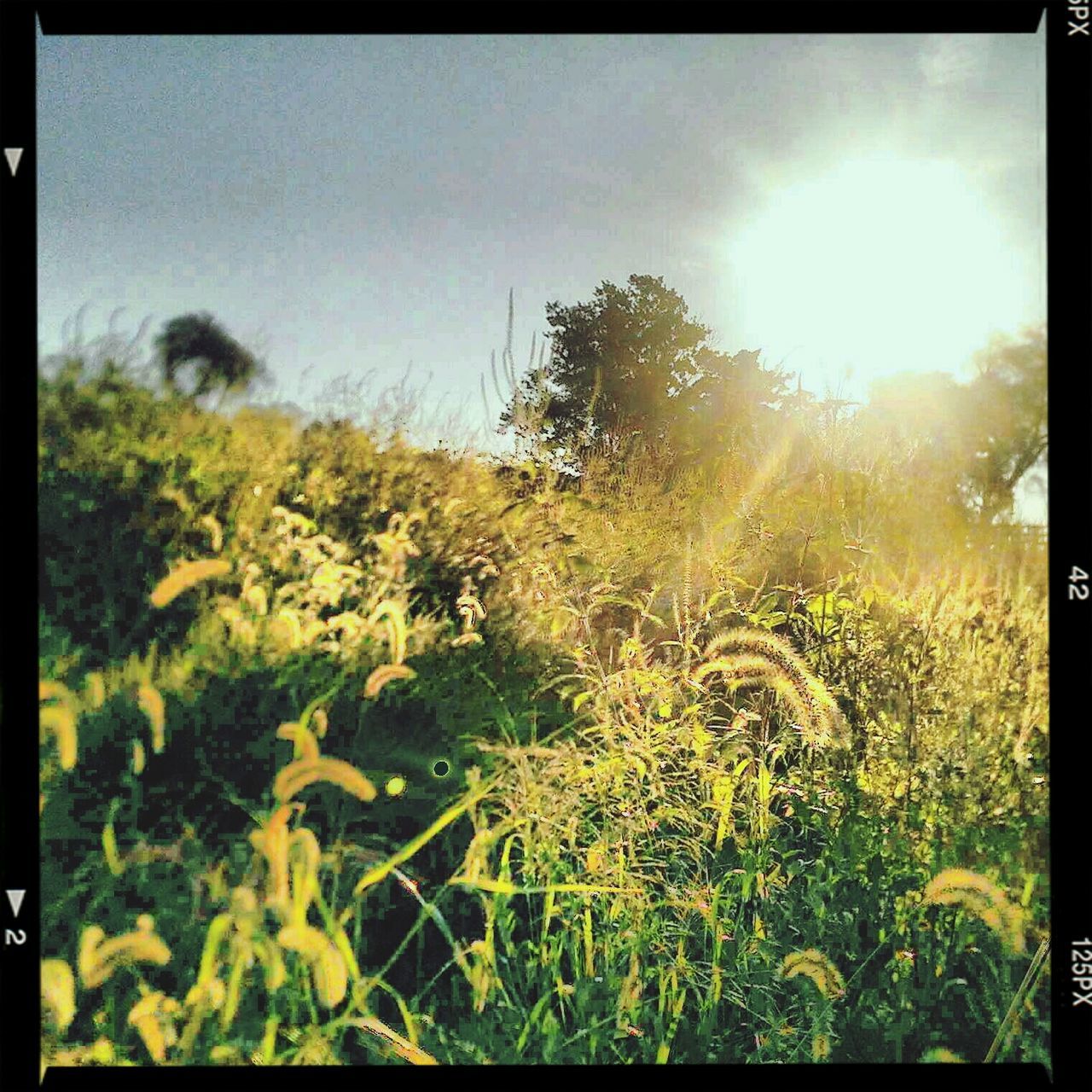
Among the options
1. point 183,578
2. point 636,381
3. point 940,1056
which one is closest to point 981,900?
point 940,1056

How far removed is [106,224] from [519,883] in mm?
1959

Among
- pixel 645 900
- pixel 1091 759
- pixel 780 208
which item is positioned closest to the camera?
pixel 1091 759

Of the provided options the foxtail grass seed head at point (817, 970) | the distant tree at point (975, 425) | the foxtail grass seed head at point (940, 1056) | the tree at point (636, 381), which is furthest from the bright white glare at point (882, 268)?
the foxtail grass seed head at point (940, 1056)

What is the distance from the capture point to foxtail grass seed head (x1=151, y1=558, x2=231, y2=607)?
204 centimetres

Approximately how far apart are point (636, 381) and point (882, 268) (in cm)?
70

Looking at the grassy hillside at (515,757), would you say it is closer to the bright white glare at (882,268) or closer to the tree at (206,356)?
the tree at (206,356)

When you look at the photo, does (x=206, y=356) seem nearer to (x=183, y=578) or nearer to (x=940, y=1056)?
(x=183, y=578)

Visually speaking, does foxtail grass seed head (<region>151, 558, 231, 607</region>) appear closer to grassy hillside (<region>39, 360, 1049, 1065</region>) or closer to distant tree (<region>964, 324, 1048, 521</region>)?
grassy hillside (<region>39, 360, 1049, 1065</region>)

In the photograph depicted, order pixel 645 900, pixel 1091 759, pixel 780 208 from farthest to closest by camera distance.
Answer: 1. pixel 780 208
2. pixel 645 900
3. pixel 1091 759

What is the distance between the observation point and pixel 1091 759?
1955mm

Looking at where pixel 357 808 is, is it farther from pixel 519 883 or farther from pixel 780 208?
pixel 780 208

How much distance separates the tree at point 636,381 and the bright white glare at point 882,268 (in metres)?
0.18

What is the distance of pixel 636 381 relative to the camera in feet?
7.84

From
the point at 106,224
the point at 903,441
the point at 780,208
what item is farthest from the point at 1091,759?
the point at 106,224
